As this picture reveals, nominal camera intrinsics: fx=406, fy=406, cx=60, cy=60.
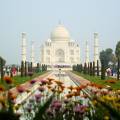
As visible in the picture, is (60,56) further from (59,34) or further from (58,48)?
(59,34)

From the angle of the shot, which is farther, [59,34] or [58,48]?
[58,48]

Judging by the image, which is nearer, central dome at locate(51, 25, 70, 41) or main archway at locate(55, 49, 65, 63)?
central dome at locate(51, 25, 70, 41)

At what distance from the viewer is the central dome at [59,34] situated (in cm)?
7381

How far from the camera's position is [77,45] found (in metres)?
81.1

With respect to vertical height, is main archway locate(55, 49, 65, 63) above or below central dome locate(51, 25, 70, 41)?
below

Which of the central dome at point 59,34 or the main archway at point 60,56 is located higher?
the central dome at point 59,34

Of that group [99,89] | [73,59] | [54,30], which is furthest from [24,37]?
[99,89]

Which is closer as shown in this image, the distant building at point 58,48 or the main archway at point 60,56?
the distant building at point 58,48

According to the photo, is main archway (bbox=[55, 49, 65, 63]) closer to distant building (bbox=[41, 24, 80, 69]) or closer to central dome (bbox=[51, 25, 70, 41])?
distant building (bbox=[41, 24, 80, 69])

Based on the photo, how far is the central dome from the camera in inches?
2906

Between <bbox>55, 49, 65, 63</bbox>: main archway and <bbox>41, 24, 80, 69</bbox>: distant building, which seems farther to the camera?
<bbox>55, 49, 65, 63</bbox>: main archway

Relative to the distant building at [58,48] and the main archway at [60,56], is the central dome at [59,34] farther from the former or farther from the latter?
the main archway at [60,56]

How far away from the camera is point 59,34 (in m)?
73.9

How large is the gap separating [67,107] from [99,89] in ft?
1.82
